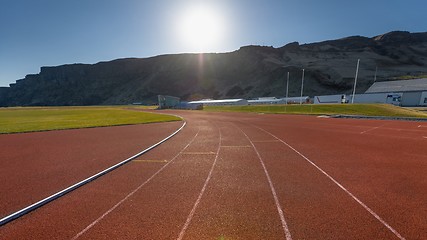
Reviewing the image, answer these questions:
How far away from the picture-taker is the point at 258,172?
7.60 m

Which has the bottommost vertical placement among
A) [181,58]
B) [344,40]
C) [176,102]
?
[176,102]

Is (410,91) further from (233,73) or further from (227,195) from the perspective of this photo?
(233,73)

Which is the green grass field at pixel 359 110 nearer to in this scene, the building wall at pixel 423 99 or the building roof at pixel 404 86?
the building wall at pixel 423 99

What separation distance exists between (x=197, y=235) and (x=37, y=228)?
3449 millimetres

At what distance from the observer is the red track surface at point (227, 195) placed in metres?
4.21

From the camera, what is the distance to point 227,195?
576cm

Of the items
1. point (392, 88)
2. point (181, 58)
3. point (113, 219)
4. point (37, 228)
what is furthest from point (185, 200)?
point (181, 58)

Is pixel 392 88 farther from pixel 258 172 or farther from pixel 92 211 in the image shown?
pixel 92 211

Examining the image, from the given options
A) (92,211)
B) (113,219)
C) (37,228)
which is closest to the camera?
(37,228)

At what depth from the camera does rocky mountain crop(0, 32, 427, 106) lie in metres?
99.9

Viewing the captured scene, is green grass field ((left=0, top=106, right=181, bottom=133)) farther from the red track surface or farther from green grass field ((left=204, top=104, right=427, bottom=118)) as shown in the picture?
green grass field ((left=204, top=104, right=427, bottom=118))

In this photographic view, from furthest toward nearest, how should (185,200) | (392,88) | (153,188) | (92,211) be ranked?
(392,88)
(153,188)
(185,200)
(92,211)

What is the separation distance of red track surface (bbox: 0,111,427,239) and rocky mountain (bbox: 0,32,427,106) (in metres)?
90.3

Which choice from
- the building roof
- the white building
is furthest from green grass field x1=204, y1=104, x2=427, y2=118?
the building roof
